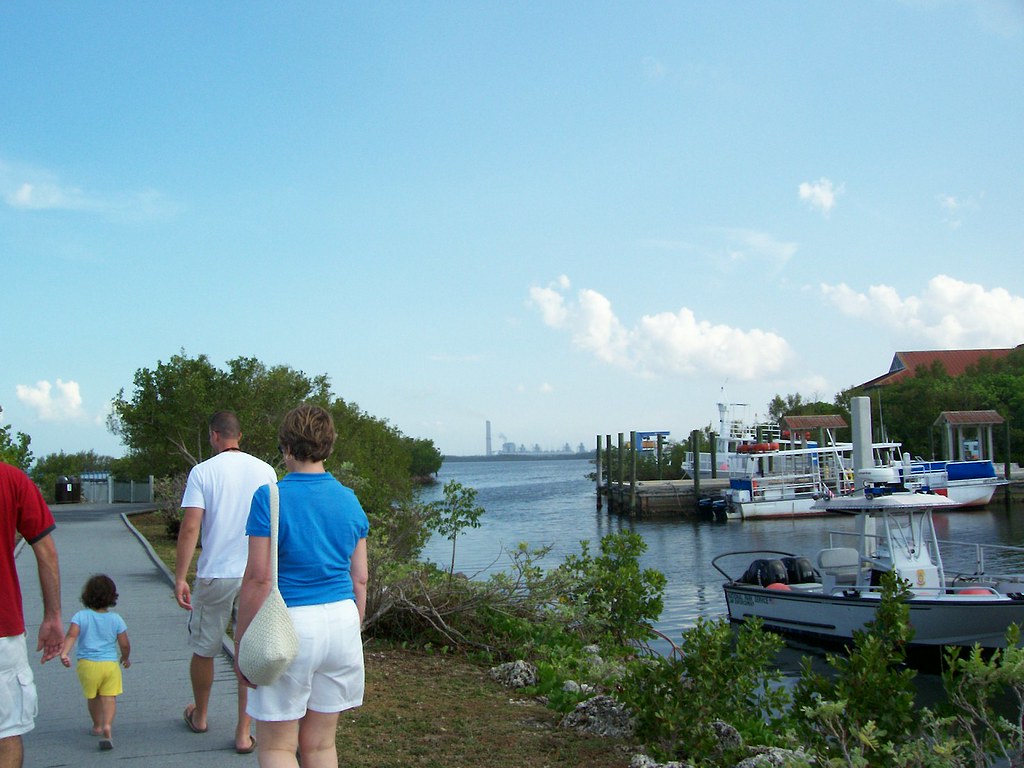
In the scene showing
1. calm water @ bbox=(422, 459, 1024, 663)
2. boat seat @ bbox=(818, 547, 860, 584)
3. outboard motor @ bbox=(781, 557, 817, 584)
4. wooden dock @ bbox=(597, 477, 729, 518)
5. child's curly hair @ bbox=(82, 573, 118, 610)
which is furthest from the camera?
wooden dock @ bbox=(597, 477, 729, 518)

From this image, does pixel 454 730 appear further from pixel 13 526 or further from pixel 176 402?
pixel 176 402

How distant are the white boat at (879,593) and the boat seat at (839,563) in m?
0.02

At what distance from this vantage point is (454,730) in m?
6.16

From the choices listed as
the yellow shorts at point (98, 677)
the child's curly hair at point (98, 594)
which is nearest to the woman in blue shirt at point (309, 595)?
the yellow shorts at point (98, 677)

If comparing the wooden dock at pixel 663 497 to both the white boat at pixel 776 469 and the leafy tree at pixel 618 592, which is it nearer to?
the white boat at pixel 776 469

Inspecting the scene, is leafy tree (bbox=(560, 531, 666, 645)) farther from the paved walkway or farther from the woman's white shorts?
the woman's white shorts

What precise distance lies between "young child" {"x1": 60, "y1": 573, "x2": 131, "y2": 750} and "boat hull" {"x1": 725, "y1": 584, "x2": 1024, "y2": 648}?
289 inches

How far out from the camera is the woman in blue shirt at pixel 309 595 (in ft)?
12.1

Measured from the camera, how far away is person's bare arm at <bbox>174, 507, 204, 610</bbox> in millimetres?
5379

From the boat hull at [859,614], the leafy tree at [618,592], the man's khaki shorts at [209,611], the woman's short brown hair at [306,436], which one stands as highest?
the woman's short brown hair at [306,436]

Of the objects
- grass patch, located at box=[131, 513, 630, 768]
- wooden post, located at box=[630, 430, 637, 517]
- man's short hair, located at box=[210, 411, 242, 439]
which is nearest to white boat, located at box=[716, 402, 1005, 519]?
wooden post, located at box=[630, 430, 637, 517]

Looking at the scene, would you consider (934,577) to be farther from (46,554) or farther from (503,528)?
(503,528)

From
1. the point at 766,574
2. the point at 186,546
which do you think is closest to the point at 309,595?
the point at 186,546

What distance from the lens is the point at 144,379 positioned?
25.3m
